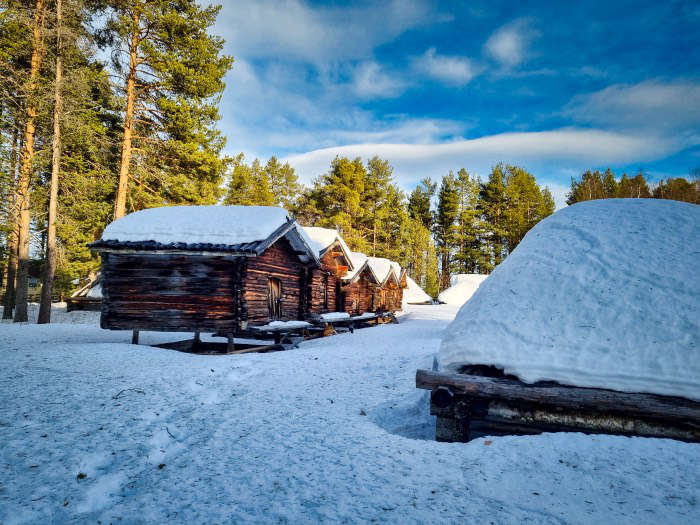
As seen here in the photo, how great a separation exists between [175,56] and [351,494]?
20.8 metres

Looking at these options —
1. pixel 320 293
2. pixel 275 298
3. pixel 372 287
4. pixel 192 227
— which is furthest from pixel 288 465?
pixel 372 287

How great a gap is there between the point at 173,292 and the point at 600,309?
11.4m

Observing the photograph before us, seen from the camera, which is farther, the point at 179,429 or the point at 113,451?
the point at 179,429

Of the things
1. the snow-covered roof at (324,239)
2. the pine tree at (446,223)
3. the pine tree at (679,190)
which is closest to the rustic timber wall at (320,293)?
the snow-covered roof at (324,239)

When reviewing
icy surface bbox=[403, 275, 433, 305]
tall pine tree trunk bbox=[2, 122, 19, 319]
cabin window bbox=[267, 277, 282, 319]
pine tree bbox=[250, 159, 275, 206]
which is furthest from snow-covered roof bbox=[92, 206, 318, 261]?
icy surface bbox=[403, 275, 433, 305]

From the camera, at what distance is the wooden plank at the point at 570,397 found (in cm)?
346

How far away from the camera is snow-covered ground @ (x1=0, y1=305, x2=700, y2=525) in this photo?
2.76m

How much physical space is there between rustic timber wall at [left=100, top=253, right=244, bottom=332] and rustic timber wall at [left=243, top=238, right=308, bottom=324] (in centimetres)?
64

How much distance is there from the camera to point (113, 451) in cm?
392

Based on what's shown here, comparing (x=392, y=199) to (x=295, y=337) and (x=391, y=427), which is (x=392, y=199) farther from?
(x=391, y=427)

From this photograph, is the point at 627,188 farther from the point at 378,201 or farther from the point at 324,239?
the point at 324,239

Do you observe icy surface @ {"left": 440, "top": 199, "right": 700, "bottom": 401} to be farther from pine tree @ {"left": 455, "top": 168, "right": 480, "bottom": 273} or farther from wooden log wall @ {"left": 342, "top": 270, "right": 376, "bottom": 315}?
pine tree @ {"left": 455, "top": 168, "right": 480, "bottom": 273}

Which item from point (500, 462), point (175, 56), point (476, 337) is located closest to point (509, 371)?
point (476, 337)

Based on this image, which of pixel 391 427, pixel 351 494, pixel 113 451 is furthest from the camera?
pixel 391 427
